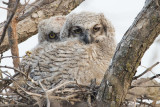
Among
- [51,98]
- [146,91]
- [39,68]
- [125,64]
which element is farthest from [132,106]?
[39,68]

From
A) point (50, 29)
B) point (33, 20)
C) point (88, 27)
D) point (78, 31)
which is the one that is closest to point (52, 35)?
point (50, 29)

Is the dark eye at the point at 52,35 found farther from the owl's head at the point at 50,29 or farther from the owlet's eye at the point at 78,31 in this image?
the owlet's eye at the point at 78,31

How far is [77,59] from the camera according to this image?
371 centimetres

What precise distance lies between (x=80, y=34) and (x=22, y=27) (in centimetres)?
127

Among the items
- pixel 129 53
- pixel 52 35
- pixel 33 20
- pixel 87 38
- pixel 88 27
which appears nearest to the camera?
pixel 129 53

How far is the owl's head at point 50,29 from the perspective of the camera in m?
5.34

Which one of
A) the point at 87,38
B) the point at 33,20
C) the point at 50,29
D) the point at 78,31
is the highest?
the point at 33,20

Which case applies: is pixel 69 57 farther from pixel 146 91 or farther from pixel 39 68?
pixel 146 91

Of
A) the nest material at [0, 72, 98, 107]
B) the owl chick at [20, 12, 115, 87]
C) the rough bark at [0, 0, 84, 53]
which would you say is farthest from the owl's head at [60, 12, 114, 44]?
the nest material at [0, 72, 98, 107]

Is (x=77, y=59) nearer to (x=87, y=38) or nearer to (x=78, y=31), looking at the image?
(x=87, y=38)

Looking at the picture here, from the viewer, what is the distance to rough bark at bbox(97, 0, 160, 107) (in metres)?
2.89

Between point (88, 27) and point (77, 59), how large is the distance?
96cm

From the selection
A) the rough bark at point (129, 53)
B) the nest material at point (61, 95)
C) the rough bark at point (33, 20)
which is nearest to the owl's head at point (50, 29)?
the rough bark at point (33, 20)

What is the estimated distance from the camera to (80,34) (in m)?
4.58
